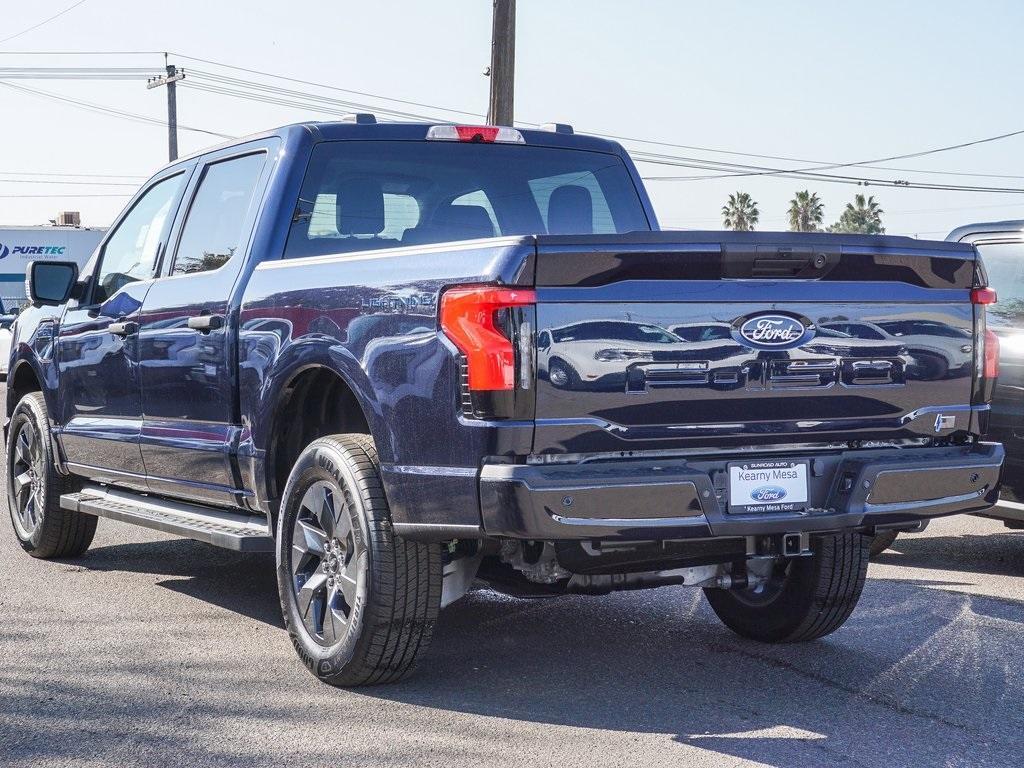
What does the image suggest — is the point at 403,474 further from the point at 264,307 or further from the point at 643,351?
the point at 264,307

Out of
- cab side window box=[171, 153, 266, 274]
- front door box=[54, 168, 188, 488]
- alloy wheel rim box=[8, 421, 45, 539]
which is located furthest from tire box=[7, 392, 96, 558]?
cab side window box=[171, 153, 266, 274]

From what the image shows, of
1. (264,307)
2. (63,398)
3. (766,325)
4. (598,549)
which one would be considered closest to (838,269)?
(766,325)

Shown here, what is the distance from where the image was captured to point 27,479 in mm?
7832

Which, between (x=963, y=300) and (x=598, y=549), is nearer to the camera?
(x=598, y=549)

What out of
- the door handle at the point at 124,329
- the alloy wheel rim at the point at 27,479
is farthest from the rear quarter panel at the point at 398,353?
the alloy wheel rim at the point at 27,479

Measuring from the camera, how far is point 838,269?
180 inches

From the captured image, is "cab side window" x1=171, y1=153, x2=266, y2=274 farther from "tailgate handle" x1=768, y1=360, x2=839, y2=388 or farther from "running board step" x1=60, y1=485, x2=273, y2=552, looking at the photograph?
"tailgate handle" x1=768, y1=360, x2=839, y2=388

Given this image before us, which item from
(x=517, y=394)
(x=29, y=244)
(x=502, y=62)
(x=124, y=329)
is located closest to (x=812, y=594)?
(x=517, y=394)

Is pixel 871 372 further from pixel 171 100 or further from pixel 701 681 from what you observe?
pixel 171 100

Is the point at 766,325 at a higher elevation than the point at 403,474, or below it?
higher

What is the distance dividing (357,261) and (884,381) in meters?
1.85

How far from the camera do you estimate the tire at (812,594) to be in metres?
5.54

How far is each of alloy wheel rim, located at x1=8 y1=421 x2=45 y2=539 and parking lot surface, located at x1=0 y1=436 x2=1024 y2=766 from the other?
0.63m

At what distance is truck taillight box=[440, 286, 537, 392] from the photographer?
415 centimetres
